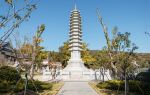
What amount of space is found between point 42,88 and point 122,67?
10.1m

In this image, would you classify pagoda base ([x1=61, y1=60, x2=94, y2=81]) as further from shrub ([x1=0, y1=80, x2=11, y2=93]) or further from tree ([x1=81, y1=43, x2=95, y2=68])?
shrub ([x1=0, y1=80, x2=11, y2=93])

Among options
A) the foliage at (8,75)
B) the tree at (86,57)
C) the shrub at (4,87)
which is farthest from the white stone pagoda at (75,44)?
the shrub at (4,87)

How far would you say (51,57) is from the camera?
265ft

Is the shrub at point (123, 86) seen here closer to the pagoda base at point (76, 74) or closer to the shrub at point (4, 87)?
the shrub at point (4, 87)

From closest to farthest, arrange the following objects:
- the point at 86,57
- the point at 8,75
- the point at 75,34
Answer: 1. the point at 8,75
2. the point at 75,34
3. the point at 86,57

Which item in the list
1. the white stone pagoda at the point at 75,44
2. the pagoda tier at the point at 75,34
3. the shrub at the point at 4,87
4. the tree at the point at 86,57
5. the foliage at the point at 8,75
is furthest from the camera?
the tree at the point at 86,57

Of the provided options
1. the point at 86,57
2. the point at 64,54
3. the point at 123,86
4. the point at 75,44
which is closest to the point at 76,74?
the point at 75,44

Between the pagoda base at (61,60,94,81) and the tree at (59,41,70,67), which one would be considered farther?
the tree at (59,41,70,67)

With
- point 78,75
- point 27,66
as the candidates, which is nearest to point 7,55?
point 78,75

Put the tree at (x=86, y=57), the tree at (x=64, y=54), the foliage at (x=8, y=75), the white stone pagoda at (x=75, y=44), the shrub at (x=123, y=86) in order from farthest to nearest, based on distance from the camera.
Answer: the tree at (x=64, y=54), the tree at (x=86, y=57), the white stone pagoda at (x=75, y=44), the foliage at (x=8, y=75), the shrub at (x=123, y=86)

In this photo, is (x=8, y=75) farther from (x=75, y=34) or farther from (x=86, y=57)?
(x=86, y=57)

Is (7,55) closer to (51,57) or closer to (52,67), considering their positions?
(51,57)

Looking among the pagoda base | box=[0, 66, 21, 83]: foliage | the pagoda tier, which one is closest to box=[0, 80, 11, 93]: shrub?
box=[0, 66, 21, 83]: foliage

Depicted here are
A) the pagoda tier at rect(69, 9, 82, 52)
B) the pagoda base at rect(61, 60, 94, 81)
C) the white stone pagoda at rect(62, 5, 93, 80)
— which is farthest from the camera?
the pagoda tier at rect(69, 9, 82, 52)
